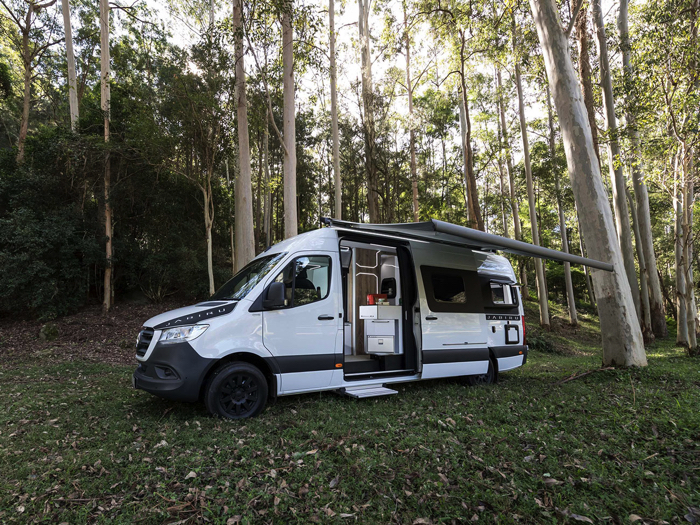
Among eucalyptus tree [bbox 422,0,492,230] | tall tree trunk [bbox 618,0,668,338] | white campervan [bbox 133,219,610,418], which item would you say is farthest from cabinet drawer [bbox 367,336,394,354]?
tall tree trunk [bbox 618,0,668,338]

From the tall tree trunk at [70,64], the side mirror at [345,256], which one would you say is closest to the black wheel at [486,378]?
the side mirror at [345,256]

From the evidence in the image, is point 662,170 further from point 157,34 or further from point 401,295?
point 157,34

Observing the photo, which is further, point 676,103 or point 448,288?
point 676,103

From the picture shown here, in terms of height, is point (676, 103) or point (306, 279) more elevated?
point (676, 103)

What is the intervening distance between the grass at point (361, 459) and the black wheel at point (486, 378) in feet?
3.55

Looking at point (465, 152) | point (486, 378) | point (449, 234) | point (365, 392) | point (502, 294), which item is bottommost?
point (486, 378)

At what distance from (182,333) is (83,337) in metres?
9.12

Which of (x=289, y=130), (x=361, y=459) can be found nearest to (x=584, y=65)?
(x=289, y=130)

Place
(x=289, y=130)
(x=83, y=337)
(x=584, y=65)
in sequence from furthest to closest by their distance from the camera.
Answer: (x=83, y=337)
(x=584, y=65)
(x=289, y=130)

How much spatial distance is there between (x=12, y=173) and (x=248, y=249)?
1001 cm

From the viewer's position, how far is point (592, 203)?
268 inches

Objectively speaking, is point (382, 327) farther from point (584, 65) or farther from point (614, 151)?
point (614, 151)

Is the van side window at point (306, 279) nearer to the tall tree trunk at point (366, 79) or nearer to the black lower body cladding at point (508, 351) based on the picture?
the black lower body cladding at point (508, 351)

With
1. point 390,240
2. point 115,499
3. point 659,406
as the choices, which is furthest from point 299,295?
point 659,406
